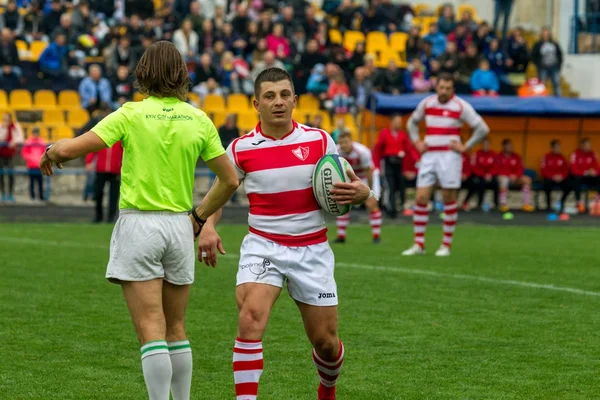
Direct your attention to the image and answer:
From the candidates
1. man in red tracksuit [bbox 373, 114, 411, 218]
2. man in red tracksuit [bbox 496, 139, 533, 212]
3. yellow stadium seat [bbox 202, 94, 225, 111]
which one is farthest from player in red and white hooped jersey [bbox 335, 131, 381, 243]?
yellow stadium seat [bbox 202, 94, 225, 111]

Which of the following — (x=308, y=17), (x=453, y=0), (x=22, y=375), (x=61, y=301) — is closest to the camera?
(x=22, y=375)

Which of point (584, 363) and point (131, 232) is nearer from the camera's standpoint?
point (131, 232)

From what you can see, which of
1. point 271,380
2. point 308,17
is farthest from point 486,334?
point 308,17

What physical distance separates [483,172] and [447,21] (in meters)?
7.54

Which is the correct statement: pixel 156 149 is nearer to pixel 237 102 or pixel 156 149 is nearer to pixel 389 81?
pixel 237 102

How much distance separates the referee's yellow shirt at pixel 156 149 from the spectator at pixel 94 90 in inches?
769

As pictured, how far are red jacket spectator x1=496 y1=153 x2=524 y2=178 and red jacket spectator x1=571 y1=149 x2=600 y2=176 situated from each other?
3.69 feet

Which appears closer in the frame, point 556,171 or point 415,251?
point 415,251

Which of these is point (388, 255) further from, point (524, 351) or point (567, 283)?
point (524, 351)

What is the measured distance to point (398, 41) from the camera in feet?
101

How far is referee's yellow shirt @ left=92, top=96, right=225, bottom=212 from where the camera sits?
5602 millimetres

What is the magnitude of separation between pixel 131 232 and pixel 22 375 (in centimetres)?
207

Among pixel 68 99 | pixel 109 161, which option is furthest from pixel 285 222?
pixel 68 99

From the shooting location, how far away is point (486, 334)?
29.3 ft
